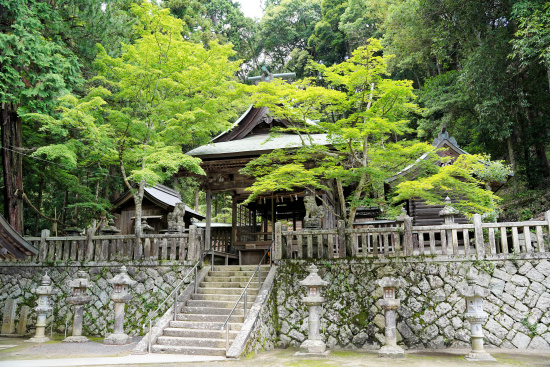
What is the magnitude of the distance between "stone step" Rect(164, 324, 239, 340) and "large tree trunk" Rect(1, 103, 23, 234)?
844 cm

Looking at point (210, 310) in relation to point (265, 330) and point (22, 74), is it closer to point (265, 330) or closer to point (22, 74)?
point (265, 330)

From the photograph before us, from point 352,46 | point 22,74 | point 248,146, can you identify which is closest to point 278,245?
point 248,146

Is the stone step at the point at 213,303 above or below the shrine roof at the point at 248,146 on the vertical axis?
below

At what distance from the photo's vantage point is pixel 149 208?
1852 cm

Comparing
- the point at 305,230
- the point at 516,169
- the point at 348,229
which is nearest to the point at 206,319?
the point at 305,230

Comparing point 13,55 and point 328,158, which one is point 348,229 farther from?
point 13,55

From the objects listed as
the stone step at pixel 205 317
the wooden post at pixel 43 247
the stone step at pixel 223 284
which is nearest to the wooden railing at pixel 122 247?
the wooden post at pixel 43 247

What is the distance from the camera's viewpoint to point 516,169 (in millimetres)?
21062

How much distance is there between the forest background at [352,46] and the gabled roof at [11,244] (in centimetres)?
508

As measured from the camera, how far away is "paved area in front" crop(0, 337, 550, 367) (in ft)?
23.9

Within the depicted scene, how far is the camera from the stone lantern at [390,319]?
8070 mm

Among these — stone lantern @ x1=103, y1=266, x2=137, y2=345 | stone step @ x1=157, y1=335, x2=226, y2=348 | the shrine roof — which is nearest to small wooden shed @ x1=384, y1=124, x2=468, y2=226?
the shrine roof

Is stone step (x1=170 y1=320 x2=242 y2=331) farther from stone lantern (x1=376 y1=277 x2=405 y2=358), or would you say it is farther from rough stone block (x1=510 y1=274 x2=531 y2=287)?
rough stone block (x1=510 y1=274 x2=531 y2=287)

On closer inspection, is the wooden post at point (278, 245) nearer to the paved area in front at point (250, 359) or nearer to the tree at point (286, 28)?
the paved area in front at point (250, 359)
